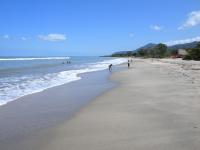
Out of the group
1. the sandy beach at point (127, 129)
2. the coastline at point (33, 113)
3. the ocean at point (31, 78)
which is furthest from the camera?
the ocean at point (31, 78)

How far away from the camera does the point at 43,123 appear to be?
907cm

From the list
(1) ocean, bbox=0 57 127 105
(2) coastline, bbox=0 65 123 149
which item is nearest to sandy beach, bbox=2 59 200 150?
(2) coastline, bbox=0 65 123 149

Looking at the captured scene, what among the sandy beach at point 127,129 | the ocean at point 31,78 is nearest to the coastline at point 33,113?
the sandy beach at point 127,129

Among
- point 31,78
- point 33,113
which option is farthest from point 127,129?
point 31,78

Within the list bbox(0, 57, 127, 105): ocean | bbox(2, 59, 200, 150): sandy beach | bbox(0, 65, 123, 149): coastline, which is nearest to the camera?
bbox(2, 59, 200, 150): sandy beach

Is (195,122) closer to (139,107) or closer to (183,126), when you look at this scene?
(183,126)

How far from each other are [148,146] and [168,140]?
2.04 feet

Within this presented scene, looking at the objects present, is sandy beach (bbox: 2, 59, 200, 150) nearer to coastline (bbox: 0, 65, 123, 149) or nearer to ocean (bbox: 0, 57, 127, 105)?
coastline (bbox: 0, 65, 123, 149)

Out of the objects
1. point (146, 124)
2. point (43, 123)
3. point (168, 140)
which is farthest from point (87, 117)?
point (168, 140)

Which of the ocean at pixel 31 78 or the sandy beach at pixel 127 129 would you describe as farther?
the ocean at pixel 31 78

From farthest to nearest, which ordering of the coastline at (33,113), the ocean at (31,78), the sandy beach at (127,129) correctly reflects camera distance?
1. the ocean at (31,78)
2. the coastline at (33,113)
3. the sandy beach at (127,129)

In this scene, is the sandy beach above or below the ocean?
above

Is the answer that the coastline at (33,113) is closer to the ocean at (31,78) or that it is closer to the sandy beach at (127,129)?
the sandy beach at (127,129)

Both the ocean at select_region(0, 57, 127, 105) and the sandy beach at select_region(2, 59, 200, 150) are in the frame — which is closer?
the sandy beach at select_region(2, 59, 200, 150)
